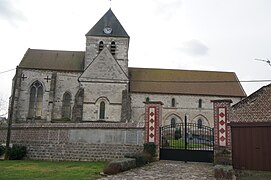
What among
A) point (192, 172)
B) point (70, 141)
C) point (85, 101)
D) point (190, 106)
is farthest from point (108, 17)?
point (192, 172)

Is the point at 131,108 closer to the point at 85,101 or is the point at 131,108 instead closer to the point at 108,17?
the point at 85,101

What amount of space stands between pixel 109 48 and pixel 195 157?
68.5 feet

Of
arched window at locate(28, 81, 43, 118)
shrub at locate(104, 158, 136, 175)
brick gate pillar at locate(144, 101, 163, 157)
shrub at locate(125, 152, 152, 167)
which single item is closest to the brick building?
arched window at locate(28, 81, 43, 118)

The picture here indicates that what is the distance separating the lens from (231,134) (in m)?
13.3

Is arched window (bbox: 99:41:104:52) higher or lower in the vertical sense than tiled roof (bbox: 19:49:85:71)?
higher

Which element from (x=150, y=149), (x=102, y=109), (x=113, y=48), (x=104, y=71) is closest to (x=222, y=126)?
(x=150, y=149)

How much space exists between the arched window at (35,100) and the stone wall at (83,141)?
15168 mm

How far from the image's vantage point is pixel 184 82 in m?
35.2

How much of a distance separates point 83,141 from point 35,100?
17.8 metres

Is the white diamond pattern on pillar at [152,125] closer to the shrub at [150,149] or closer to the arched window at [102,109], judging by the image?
the shrub at [150,149]

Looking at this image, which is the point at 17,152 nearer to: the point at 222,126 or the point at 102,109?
the point at 222,126

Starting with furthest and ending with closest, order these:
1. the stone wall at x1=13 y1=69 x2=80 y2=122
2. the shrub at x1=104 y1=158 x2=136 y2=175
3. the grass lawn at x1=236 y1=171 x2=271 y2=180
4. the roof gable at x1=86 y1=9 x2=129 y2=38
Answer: the roof gable at x1=86 y1=9 x2=129 y2=38, the stone wall at x1=13 y1=69 x2=80 y2=122, the grass lawn at x1=236 y1=171 x2=271 y2=180, the shrub at x1=104 y1=158 x2=136 y2=175

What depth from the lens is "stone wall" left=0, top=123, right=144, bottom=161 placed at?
15534mm

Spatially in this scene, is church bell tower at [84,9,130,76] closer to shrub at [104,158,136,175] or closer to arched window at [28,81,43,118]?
arched window at [28,81,43,118]
